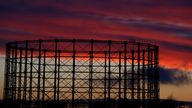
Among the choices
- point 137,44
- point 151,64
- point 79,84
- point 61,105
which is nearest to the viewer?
point 61,105

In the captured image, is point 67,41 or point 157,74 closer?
point 67,41

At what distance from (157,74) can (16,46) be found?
41.0 feet

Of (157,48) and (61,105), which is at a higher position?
(157,48)

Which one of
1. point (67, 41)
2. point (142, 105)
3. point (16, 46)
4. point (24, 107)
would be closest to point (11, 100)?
point (24, 107)

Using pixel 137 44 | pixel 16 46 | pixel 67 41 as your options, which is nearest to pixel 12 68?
pixel 16 46

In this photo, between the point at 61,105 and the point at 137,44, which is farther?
the point at 137,44

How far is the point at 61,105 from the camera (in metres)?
39.8

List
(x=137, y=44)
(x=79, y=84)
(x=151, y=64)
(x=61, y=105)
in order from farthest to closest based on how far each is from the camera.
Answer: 1. (x=79, y=84)
2. (x=151, y=64)
3. (x=137, y=44)
4. (x=61, y=105)

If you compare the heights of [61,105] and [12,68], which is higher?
[12,68]

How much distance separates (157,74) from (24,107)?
11895mm

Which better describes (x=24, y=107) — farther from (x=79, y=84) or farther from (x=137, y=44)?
(x=137, y=44)

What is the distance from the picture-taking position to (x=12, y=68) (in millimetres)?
44750

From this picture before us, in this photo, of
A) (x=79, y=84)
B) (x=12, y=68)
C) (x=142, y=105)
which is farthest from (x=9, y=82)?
(x=142, y=105)

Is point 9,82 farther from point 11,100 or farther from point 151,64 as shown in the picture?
point 151,64
